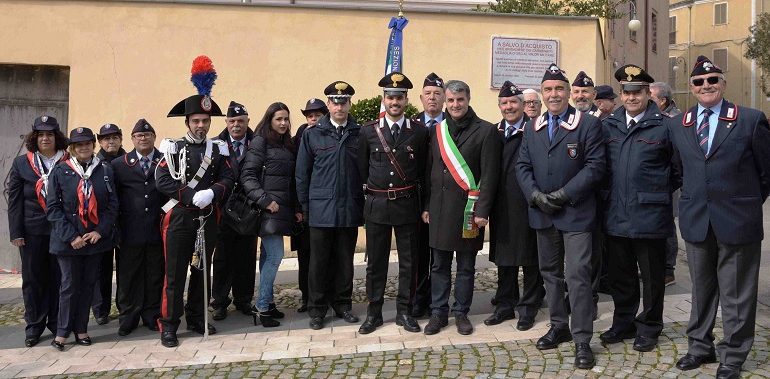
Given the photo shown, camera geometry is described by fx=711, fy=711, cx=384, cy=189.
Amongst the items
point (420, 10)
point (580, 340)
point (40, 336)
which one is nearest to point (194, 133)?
point (40, 336)

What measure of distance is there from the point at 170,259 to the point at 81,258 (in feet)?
2.23

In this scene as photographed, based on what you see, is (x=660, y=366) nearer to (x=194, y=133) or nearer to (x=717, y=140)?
(x=717, y=140)

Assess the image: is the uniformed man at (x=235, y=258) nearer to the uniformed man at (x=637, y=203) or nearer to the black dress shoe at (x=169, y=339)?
the black dress shoe at (x=169, y=339)

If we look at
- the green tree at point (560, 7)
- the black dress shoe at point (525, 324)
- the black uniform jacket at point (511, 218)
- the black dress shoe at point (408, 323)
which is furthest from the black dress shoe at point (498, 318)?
the green tree at point (560, 7)

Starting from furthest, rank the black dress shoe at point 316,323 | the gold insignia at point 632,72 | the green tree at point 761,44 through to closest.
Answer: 1. the green tree at point 761,44
2. the black dress shoe at point 316,323
3. the gold insignia at point 632,72

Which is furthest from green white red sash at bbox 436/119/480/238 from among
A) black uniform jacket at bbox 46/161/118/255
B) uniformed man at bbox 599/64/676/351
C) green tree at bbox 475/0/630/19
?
green tree at bbox 475/0/630/19

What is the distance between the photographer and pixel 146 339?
5742 millimetres

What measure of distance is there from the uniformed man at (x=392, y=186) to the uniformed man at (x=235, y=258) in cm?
119

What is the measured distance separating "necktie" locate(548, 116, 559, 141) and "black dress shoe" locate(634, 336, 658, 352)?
60.3 inches

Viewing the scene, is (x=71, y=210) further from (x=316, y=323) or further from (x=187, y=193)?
(x=316, y=323)

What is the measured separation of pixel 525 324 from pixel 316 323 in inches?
66.3

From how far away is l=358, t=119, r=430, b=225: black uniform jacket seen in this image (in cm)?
551

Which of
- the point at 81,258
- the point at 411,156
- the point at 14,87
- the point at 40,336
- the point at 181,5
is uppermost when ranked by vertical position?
the point at 181,5

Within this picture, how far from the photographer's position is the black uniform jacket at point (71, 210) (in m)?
5.41
